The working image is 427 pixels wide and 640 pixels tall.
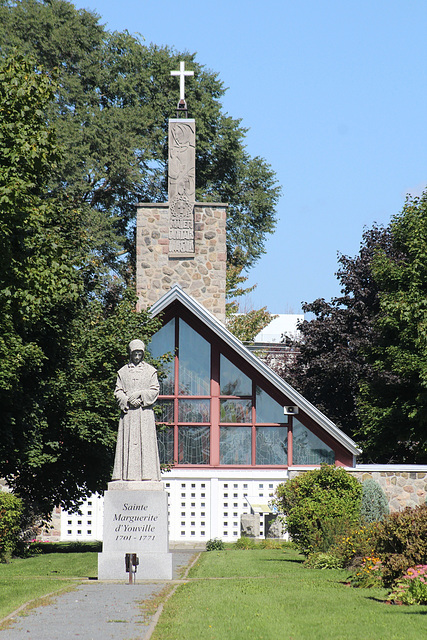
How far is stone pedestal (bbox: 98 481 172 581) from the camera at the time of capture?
14500 millimetres

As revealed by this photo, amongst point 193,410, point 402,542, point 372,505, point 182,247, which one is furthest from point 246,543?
point 402,542

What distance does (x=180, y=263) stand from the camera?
98.7 ft

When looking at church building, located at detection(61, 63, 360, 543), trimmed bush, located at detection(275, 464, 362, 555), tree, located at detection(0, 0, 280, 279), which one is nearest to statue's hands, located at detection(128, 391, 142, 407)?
trimmed bush, located at detection(275, 464, 362, 555)

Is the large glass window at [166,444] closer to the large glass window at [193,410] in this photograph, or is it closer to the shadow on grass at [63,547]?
the large glass window at [193,410]

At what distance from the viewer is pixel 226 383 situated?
26.4 metres

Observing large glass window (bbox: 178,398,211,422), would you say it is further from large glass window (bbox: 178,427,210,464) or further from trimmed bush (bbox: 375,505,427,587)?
trimmed bush (bbox: 375,505,427,587)

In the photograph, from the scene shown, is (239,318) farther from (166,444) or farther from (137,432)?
(137,432)

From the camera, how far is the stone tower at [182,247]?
29.9 metres

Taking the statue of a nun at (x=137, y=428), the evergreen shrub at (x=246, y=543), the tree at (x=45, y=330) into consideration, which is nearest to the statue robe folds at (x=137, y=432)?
the statue of a nun at (x=137, y=428)

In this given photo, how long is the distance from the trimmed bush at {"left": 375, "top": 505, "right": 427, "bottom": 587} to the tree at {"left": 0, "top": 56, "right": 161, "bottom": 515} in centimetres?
646

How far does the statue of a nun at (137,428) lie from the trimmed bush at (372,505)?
22.8ft

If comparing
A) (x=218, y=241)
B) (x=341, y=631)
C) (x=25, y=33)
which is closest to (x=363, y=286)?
(x=218, y=241)

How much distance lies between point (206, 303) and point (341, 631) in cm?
2096

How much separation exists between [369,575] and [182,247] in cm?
1817
